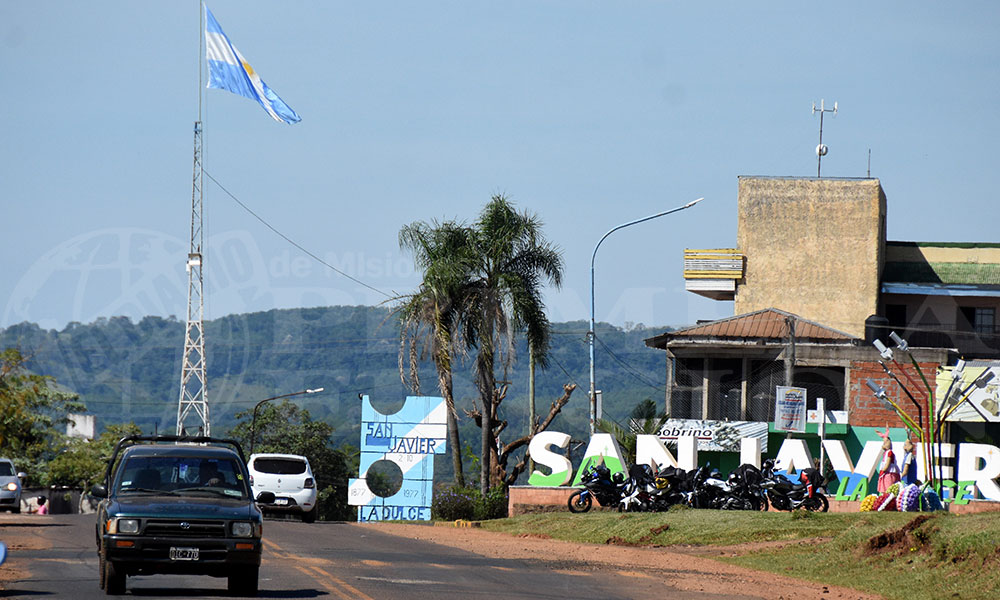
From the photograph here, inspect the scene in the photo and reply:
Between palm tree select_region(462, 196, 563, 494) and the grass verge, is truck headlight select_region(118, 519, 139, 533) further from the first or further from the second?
palm tree select_region(462, 196, 563, 494)

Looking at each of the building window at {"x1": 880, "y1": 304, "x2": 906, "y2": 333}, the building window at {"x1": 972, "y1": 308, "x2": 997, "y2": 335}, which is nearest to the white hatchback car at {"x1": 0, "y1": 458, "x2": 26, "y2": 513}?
the building window at {"x1": 880, "y1": 304, "x2": 906, "y2": 333}

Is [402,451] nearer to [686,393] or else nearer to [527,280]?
[527,280]

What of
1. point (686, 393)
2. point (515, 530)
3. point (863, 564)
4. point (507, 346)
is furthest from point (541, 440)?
point (863, 564)

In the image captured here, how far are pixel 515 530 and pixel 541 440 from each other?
6.83 meters

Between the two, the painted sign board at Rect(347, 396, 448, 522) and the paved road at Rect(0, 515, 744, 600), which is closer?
the paved road at Rect(0, 515, 744, 600)

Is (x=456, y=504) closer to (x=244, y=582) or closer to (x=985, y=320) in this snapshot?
(x=244, y=582)

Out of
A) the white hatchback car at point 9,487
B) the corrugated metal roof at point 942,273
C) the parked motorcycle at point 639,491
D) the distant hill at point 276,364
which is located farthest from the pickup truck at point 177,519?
the distant hill at point 276,364

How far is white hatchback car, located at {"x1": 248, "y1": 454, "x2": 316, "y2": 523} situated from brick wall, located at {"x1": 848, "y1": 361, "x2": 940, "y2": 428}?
62.4ft

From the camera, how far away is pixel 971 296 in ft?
180

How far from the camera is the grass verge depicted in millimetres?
17547

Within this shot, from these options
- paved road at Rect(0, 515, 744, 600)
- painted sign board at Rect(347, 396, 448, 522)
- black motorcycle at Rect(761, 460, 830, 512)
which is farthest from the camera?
painted sign board at Rect(347, 396, 448, 522)

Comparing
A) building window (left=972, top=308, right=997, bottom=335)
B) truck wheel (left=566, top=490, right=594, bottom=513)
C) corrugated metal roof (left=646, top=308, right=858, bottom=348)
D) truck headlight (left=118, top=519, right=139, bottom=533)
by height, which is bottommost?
truck wheel (left=566, top=490, right=594, bottom=513)

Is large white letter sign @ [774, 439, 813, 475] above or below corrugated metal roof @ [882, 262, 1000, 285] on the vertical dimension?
below

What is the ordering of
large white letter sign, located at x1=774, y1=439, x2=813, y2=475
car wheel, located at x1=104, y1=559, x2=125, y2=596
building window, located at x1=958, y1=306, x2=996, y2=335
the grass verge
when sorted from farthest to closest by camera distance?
building window, located at x1=958, y1=306, x2=996, y2=335, large white letter sign, located at x1=774, y1=439, x2=813, y2=475, the grass verge, car wheel, located at x1=104, y1=559, x2=125, y2=596
